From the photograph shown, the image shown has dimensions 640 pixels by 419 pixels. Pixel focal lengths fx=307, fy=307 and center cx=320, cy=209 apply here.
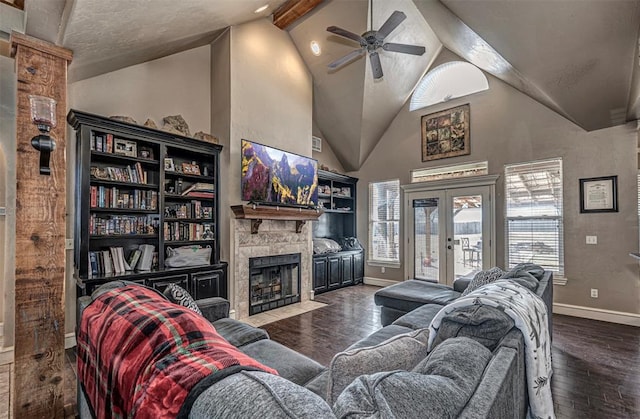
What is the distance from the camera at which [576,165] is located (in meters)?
4.53

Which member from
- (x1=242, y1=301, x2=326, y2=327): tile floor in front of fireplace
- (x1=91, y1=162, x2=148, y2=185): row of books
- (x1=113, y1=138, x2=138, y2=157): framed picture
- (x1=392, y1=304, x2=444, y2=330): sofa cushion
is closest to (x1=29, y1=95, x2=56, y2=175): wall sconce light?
(x1=91, y1=162, x2=148, y2=185): row of books

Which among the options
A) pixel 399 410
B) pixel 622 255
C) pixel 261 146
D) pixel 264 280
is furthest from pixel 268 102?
pixel 622 255

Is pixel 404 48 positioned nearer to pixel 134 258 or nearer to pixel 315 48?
pixel 315 48

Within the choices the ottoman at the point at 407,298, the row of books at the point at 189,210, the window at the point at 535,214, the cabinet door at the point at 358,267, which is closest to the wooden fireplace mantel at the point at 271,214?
the row of books at the point at 189,210

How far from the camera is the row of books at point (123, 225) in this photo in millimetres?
3305

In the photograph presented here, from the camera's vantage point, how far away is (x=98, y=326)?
4.77ft

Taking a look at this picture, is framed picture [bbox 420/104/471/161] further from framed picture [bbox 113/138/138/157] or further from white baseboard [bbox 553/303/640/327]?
framed picture [bbox 113/138/138/157]

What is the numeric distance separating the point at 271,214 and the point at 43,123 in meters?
2.90

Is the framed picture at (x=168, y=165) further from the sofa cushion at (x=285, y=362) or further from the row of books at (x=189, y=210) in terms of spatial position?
the sofa cushion at (x=285, y=362)

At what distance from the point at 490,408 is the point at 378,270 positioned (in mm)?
6023

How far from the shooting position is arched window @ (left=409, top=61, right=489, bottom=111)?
551cm


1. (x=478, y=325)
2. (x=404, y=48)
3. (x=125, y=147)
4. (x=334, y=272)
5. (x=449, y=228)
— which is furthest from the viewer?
(x=334, y=272)

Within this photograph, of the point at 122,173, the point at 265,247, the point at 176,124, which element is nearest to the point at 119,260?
the point at 122,173

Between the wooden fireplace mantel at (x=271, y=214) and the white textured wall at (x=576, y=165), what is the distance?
9.58ft
